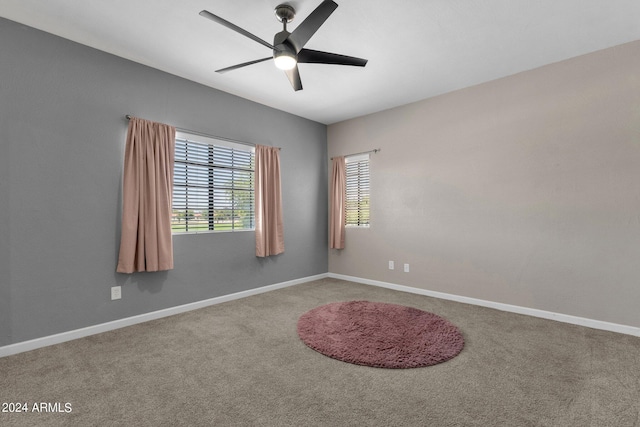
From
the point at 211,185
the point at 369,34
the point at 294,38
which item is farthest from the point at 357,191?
the point at 294,38

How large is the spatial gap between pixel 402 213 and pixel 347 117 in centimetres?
192

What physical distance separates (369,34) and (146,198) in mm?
2806

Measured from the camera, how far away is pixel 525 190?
3.43 m

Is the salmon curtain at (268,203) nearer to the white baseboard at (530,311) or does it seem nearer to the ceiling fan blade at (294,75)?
the ceiling fan blade at (294,75)

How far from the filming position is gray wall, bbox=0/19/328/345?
2510mm

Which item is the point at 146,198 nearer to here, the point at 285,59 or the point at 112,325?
the point at 112,325

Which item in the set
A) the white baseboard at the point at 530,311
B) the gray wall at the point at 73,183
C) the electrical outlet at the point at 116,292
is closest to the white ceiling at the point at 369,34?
the gray wall at the point at 73,183

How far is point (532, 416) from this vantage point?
5.46 feet

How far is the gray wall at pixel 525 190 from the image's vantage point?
2910mm

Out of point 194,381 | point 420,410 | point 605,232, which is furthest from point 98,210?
point 605,232

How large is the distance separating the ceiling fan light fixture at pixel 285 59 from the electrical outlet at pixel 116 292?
2.72 meters

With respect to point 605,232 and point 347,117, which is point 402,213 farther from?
point 605,232

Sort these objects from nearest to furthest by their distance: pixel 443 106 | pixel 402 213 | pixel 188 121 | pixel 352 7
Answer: pixel 352 7 < pixel 188 121 < pixel 443 106 < pixel 402 213

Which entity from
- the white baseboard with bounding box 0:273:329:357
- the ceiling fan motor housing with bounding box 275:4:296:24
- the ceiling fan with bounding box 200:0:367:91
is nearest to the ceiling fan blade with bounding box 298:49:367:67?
the ceiling fan with bounding box 200:0:367:91
